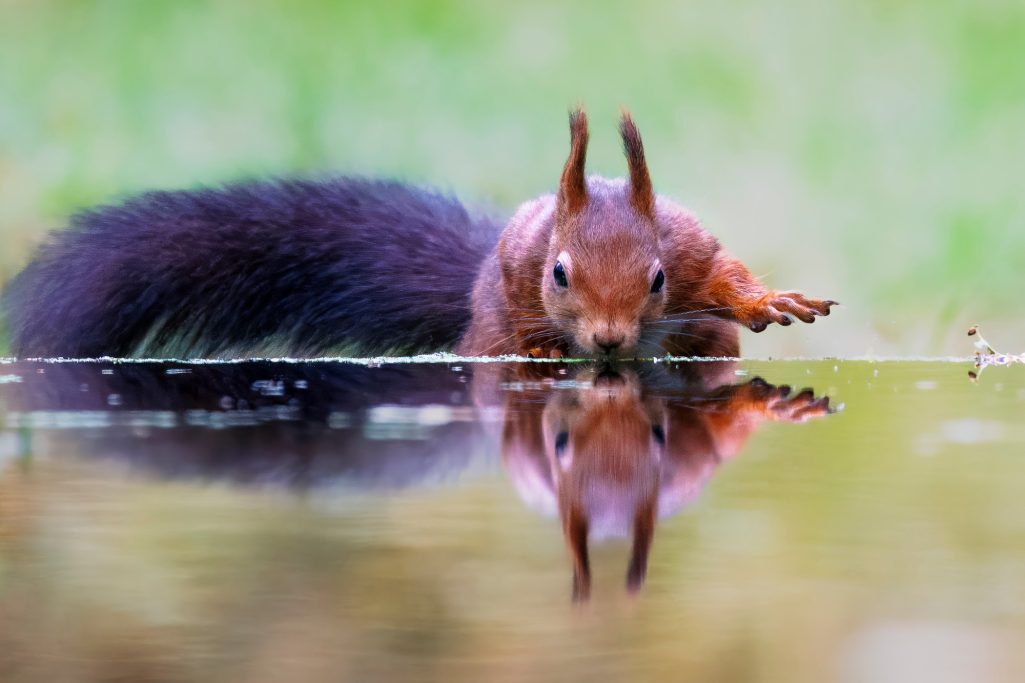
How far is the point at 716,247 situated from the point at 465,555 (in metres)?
2.20

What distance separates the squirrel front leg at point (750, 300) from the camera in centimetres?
276

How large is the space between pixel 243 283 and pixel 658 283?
115 cm

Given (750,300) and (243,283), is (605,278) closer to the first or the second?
(750,300)

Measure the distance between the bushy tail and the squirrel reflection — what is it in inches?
Answer: 44.7

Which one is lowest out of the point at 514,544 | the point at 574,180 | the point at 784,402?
the point at 514,544

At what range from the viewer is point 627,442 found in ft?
4.98

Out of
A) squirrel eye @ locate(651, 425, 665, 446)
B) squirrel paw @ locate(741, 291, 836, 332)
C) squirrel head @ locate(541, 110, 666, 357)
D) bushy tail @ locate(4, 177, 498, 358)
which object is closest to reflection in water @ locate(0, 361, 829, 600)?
squirrel eye @ locate(651, 425, 665, 446)

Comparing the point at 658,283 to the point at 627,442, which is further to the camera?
the point at 658,283

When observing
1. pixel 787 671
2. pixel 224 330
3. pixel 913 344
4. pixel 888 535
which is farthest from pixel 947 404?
pixel 913 344

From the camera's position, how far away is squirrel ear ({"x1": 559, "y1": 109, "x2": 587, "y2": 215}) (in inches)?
115

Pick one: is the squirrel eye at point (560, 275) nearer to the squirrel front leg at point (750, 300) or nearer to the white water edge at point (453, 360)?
the white water edge at point (453, 360)

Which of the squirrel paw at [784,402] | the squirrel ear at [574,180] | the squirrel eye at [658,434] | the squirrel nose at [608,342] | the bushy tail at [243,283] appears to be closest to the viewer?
the squirrel eye at [658,434]

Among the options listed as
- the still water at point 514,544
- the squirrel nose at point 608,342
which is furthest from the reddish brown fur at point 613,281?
the still water at point 514,544

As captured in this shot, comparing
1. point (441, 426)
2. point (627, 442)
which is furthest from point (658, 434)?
point (441, 426)
